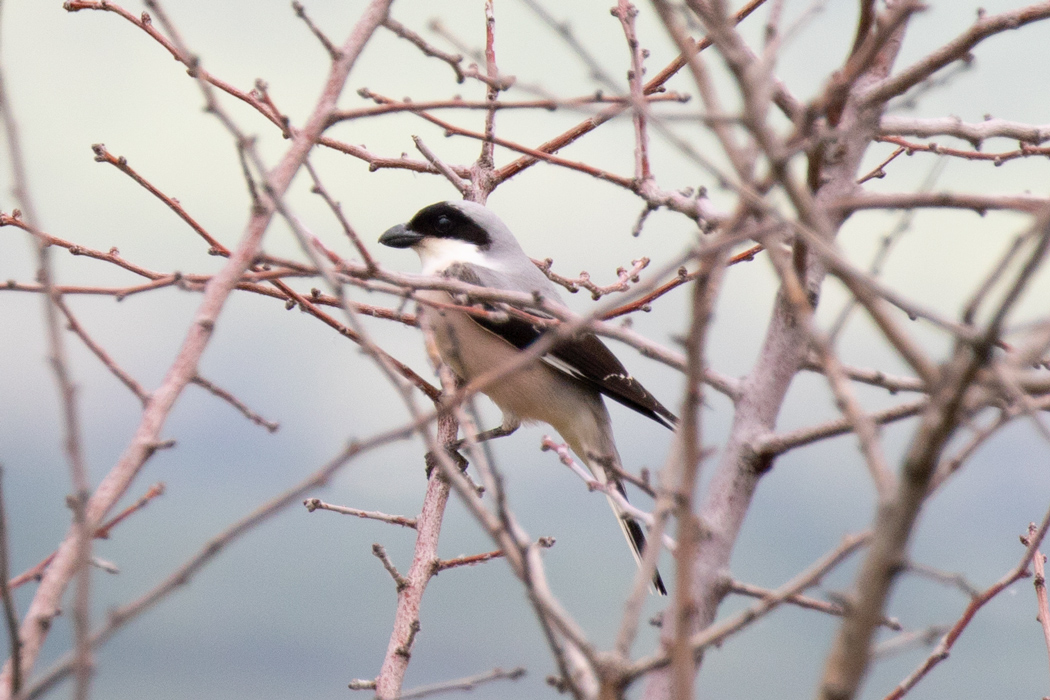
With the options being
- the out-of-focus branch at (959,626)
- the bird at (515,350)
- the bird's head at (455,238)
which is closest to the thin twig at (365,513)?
the bird at (515,350)

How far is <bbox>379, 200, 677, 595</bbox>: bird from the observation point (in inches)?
173

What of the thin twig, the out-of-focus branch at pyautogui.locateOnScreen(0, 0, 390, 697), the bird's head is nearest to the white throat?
the bird's head

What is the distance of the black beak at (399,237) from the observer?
5.12m

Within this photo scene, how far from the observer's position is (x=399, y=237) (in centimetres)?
515

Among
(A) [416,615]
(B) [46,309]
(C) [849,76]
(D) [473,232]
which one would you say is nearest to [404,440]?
(B) [46,309]

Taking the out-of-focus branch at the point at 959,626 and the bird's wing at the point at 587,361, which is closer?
the out-of-focus branch at the point at 959,626

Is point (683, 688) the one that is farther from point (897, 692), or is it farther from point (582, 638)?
point (897, 692)

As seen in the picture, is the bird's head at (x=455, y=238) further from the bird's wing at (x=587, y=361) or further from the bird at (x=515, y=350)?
the bird's wing at (x=587, y=361)

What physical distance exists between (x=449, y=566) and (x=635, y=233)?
1470mm

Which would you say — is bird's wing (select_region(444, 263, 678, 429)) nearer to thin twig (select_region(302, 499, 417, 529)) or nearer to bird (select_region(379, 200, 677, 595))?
bird (select_region(379, 200, 677, 595))

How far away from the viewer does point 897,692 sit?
8.62 ft

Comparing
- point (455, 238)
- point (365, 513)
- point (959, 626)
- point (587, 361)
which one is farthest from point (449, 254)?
point (959, 626)

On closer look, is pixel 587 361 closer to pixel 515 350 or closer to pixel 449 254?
pixel 515 350

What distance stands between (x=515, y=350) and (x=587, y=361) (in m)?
0.32
